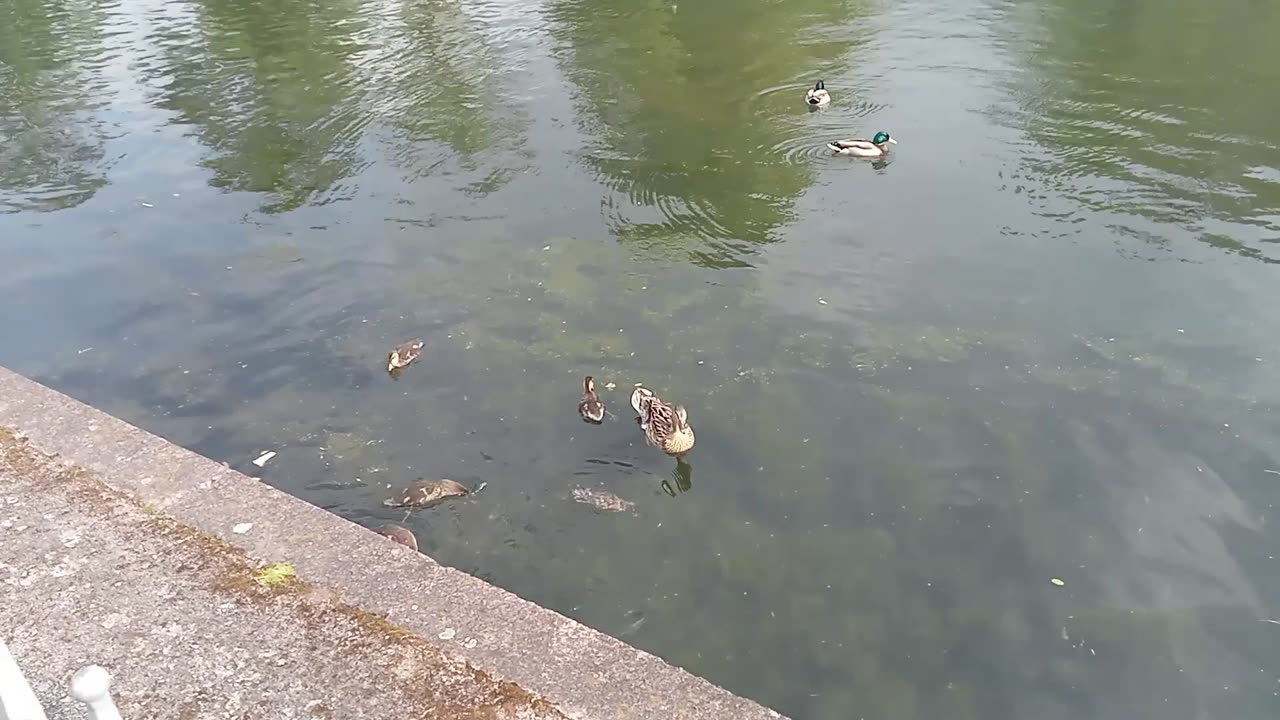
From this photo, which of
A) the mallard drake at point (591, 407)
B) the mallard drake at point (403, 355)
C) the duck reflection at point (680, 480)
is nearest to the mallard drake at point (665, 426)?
the duck reflection at point (680, 480)

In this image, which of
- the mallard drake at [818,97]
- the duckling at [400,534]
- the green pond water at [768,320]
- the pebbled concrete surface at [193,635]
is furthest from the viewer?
the mallard drake at [818,97]

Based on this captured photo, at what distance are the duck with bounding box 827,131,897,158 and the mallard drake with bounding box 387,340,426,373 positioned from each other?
654 cm

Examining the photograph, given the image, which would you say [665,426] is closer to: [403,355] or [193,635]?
[403,355]

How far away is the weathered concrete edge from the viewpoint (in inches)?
176

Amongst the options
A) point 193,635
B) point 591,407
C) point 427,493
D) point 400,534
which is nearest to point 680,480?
point 591,407

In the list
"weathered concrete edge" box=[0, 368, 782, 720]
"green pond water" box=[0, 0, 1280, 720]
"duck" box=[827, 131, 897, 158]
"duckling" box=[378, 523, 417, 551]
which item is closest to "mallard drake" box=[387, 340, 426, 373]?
Result: "green pond water" box=[0, 0, 1280, 720]

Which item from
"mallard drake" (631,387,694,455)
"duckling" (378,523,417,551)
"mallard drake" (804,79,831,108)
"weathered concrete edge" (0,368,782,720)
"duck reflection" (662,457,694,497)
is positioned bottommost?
"duck reflection" (662,457,694,497)

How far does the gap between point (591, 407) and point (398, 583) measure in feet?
11.5

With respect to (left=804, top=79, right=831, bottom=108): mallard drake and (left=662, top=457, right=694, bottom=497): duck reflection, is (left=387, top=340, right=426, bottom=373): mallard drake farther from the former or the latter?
(left=804, top=79, right=831, bottom=108): mallard drake

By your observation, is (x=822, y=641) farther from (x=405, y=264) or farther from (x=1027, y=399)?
(x=405, y=264)

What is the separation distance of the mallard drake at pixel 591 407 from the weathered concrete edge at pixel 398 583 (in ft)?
10.2

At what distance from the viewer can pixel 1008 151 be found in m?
12.9

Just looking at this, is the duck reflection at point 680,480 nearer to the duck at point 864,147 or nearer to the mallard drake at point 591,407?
the mallard drake at point 591,407

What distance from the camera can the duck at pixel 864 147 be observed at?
42.1 ft
